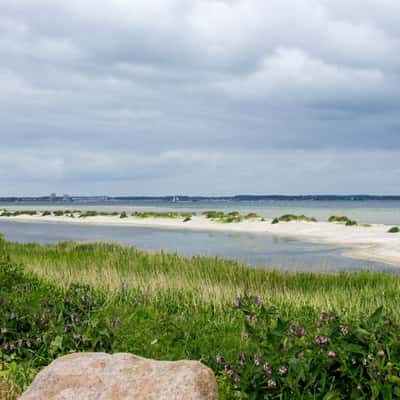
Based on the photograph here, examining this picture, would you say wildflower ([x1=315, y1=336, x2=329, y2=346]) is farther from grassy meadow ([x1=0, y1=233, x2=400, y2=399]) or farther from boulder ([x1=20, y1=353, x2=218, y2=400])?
boulder ([x1=20, y1=353, x2=218, y2=400])

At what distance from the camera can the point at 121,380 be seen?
4570 mm

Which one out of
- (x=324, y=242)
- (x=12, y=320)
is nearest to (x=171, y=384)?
(x=12, y=320)

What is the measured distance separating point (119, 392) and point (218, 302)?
5893 mm

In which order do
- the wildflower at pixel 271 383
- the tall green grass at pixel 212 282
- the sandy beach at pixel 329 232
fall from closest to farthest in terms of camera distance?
the wildflower at pixel 271 383 → the tall green grass at pixel 212 282 → the sandy beach at pixel 329 232

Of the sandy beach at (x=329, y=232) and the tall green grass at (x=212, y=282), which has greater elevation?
the tall green grass at (x=212, y=282)

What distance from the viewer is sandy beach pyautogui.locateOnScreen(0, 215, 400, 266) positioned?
27.3 m

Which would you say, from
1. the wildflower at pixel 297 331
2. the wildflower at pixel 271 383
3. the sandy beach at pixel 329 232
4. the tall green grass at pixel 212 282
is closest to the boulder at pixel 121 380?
the wildflower at pixel 271 383

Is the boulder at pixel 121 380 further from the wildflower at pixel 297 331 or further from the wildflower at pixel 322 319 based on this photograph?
the wildflower at pixel 322 319

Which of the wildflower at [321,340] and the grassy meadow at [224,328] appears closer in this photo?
the grassy meadow at [224,328]

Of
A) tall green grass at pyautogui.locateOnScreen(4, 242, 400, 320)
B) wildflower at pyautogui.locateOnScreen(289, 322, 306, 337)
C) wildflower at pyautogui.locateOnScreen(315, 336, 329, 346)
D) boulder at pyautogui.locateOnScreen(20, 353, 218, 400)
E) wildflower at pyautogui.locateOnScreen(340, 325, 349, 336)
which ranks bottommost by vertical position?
tall green grass at pyautogui.locateOnScreen(4, 242, 400, 320)

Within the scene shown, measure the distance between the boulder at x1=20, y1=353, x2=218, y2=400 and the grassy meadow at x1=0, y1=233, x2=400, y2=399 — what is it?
75 centimetres

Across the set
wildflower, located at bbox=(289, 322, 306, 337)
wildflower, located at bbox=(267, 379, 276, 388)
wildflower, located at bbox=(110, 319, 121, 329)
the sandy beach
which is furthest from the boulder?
the sandy beach

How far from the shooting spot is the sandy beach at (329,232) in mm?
27298

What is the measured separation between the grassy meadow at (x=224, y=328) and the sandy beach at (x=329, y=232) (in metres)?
Result: 12.6
